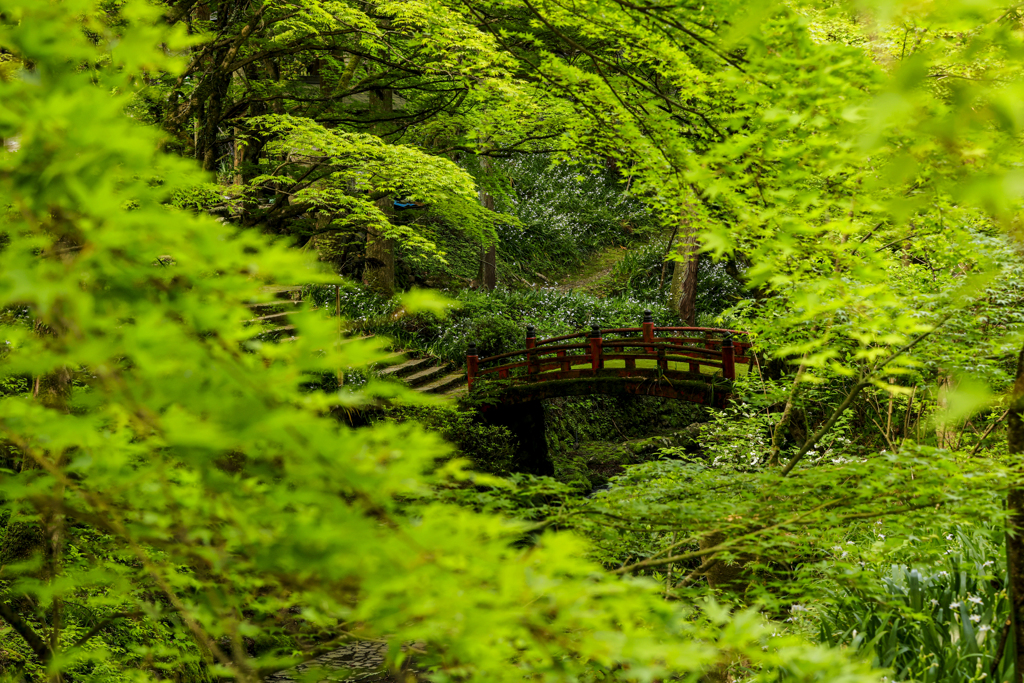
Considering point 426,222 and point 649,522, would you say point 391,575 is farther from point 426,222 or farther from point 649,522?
point 426,222

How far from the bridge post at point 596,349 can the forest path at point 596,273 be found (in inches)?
395

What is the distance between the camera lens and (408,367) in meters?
13.0

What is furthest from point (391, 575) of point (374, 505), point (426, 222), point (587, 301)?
point (426, 222)

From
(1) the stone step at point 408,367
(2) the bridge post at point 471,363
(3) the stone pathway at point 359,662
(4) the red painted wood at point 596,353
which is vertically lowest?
(3) the stone pathway at point 359,662

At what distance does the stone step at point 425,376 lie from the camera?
41.3 ft

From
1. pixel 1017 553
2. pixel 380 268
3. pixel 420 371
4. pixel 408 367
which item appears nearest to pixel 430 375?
pixel 420 371

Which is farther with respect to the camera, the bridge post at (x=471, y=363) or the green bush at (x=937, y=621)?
the bridge post at (x=471, y=363)

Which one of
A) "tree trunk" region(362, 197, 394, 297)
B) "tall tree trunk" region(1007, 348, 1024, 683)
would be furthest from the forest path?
"tall tree trunk" region(1007, 348, 1024, 683)

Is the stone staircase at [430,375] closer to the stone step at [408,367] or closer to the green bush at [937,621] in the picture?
the stone step at [408,367]

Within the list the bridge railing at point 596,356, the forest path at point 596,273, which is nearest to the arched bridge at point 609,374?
the bridge railing at point 596,356

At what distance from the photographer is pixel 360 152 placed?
937 centimetres

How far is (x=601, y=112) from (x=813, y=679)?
3694mm

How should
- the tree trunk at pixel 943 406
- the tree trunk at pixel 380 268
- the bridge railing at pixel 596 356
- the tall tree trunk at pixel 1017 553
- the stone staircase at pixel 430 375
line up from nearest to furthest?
the tall tree trunk at pixel 1017 553
the tree trunk at pixel 943 406
the bridge railing at pixel 596 356
the stone staircase at pixel 430 375
the tree trunk at pixel 380 268

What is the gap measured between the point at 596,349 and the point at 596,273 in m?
12.4
